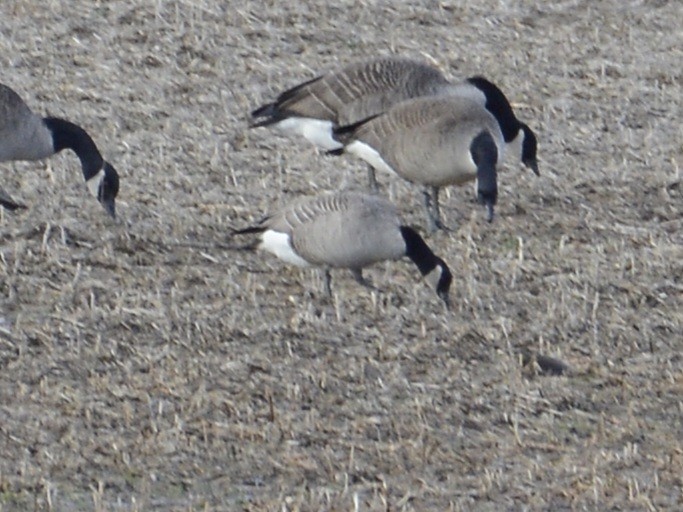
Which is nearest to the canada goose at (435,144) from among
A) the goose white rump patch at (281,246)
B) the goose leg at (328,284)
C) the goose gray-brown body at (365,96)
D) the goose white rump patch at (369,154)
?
the goose white rump patch at (369,154)

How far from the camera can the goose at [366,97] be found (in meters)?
9.91

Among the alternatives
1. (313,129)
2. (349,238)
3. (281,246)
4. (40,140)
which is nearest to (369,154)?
(313,129)

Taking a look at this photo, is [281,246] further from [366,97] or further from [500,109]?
[500,109]

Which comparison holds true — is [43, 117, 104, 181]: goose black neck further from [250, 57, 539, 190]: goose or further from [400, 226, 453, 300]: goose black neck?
[400, 226, 453, 300]: goose black neck

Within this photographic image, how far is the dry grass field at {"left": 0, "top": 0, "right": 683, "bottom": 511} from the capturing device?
20.3 feet

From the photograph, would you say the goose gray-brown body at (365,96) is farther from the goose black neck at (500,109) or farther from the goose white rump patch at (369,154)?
the goose white rump patch at (369,154)

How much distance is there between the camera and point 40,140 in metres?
9.21

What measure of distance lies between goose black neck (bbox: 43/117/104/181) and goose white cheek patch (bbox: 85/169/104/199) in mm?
30

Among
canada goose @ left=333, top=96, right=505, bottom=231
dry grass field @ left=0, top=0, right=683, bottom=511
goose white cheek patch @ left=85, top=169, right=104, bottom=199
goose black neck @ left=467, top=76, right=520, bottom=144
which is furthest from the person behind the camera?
goose black neck @ left=467, top=76, right=520, bottom=144

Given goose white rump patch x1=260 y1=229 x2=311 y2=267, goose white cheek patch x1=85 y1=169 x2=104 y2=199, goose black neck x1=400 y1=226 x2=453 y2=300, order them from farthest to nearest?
1. goose white cheek patch x1=85 y1=169 x2=104 y2=199
2. goose white rump patch x1=260 y1=229 x2=311 y2=267
3. goose black neck x1=400 y1=226 x2=453 y2=300

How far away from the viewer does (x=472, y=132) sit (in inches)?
356

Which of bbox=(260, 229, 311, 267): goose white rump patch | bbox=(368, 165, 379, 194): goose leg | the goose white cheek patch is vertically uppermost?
bbox=(260, 229, 311, 267): goose white rump patch

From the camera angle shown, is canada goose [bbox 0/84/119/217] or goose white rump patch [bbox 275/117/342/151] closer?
canada goose [bbox 0/84/119/217]

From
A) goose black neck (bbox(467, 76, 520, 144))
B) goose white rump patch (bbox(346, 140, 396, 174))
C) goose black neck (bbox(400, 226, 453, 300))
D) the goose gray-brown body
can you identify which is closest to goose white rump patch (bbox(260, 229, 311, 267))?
goose black neck (bbox(400, 226, 453, 300))
